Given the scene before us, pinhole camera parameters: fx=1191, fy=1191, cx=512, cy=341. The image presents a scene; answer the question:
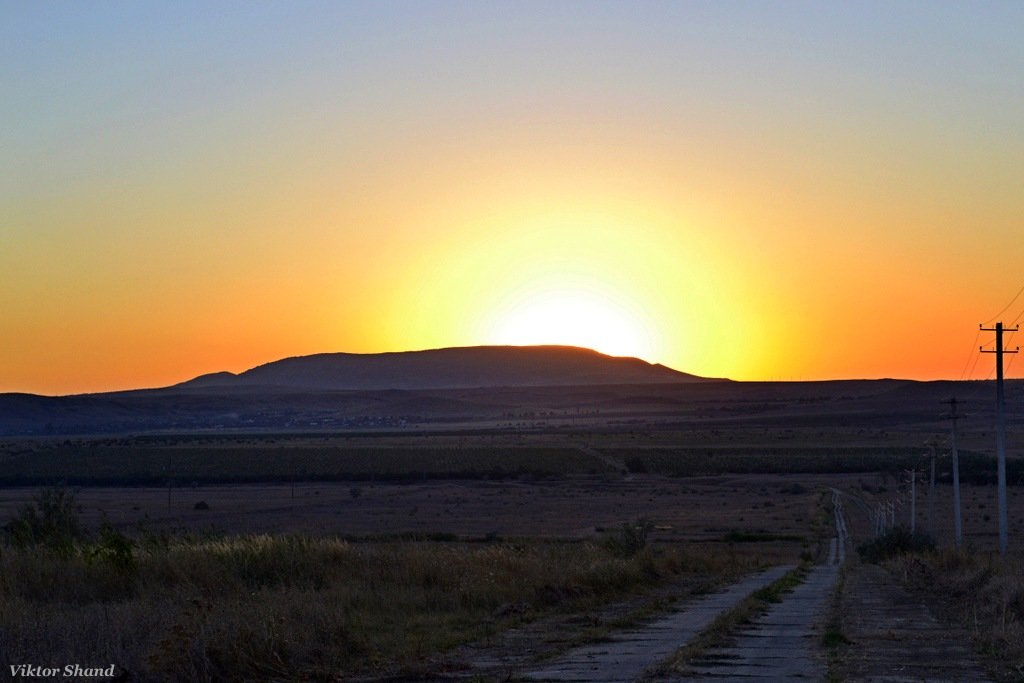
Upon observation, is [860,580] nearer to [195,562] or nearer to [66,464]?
[195,562]

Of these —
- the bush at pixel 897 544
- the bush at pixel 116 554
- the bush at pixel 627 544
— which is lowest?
the bush at pixel 897 544

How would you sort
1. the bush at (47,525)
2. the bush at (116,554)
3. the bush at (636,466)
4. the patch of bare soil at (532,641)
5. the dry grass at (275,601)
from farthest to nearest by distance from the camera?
the bush at (636,466) → the bush at (47,525) → the bush at (116,554) → the patch of bare soil at (532,641) → the dry grass at (275,601)

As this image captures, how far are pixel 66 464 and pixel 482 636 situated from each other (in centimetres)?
11308

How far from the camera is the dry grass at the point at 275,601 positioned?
12266mm

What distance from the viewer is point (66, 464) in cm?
12012

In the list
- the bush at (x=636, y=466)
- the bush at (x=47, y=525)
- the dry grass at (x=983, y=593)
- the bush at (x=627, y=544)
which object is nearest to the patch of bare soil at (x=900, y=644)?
the dry grass at (x=983, y=593)

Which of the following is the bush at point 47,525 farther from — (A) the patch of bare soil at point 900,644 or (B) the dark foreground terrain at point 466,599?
(A) the patch of bare soil at point 900,644

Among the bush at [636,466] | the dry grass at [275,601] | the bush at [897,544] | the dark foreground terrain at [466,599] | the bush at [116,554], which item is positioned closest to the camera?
the dry grass at [275,601]

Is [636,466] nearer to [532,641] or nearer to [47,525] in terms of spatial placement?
[47,525]

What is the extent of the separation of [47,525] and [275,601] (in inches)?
442

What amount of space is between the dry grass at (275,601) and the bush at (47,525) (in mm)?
1496

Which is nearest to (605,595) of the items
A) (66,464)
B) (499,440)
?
(66,464)

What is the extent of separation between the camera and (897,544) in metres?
45.6

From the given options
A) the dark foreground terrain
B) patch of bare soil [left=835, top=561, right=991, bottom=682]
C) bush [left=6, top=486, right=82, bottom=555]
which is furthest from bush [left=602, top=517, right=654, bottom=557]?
bush [left=6, top=486, right=82, bottom=555]
